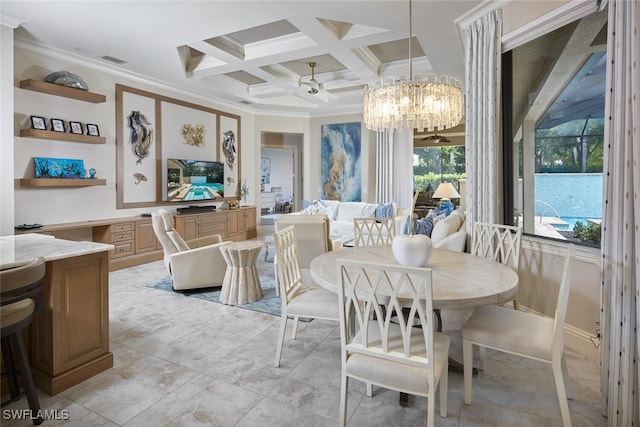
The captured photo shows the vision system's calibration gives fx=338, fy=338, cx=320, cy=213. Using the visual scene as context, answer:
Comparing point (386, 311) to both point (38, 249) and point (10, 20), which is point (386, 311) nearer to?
point (38, 249)

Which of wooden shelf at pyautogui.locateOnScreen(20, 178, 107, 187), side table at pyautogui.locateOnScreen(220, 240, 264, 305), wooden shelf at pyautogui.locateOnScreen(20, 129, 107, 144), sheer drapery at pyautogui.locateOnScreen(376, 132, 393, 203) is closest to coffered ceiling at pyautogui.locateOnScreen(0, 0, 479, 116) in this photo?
wooden shelf at pyautogui.locateOnScreen(20, 129, 107, 144)

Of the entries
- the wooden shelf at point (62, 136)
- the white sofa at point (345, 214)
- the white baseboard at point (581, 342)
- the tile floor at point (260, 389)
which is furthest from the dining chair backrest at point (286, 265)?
the wooden shelf at point (62, 136)

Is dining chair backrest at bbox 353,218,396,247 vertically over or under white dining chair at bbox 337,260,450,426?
over

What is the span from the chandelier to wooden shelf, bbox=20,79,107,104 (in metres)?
3.84

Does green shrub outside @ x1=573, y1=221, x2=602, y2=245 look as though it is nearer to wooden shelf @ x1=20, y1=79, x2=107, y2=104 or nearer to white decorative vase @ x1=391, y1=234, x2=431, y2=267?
white decorative vase @ x1=391, y1=234, x2=431, y2=267

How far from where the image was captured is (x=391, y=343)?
66.2 inches

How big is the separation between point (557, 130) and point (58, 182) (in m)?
5.54

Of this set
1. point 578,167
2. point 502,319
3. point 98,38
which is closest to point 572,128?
point 578,167

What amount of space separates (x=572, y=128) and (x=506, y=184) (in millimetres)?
754

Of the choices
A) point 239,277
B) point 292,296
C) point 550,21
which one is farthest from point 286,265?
point 550,21

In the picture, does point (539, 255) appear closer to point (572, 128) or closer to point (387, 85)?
point (572, 128)

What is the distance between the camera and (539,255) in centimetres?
299

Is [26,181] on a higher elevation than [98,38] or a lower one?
lower

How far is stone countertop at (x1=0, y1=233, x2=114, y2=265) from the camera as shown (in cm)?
188
